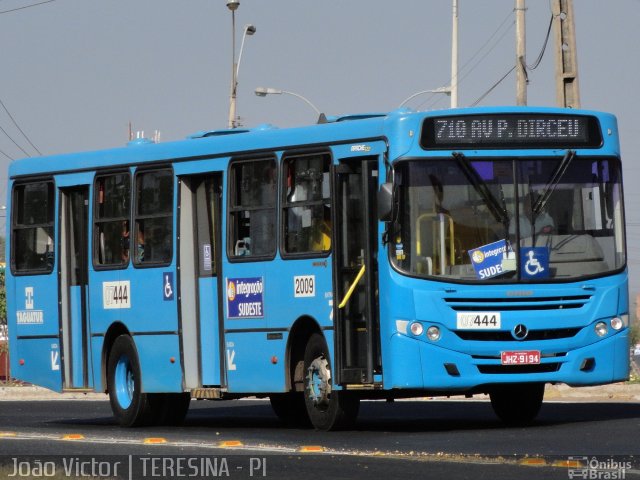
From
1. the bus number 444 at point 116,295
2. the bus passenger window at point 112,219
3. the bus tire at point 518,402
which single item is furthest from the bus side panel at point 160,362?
the bus tire at point 518,402

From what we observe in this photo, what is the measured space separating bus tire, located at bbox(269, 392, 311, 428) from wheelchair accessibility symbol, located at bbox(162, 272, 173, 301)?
1656 mm

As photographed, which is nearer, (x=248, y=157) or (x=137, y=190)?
(x=248, y=157)

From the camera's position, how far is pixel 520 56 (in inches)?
1268

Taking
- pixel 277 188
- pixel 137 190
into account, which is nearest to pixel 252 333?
pixel 277 188

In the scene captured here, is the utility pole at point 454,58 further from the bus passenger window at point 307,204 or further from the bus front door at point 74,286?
the bus passenger window at point 307,204

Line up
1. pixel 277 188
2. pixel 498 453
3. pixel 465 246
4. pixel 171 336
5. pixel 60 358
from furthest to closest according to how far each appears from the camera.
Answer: pixel 60 358
pixel 171 336
pixel 277 188
pixel 465 246
pixel 498 453

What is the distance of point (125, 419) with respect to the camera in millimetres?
20828

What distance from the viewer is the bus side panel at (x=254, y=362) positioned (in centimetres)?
1825

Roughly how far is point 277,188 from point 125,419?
4099mm

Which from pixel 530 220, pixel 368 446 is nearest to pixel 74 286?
pixel 530 220

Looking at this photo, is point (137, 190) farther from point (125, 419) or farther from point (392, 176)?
point (392, 176)

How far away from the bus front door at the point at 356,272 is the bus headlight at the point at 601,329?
212 centimetres

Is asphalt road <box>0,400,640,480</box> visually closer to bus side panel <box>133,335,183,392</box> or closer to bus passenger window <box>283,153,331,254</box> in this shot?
bus side panel <box>133,335,183,392</box>

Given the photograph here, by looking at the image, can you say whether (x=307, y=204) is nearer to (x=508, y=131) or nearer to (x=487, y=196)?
(x=487, y=196)
